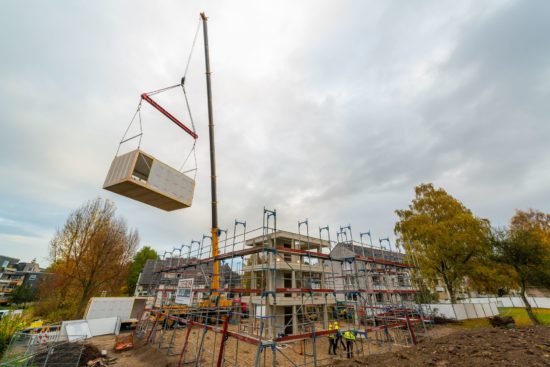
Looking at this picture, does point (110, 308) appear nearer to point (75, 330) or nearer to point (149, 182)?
point (75, 330)

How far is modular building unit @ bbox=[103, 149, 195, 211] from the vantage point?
8398 mm

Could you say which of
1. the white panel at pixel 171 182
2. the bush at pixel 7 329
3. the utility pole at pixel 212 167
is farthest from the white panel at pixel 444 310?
the bush at pixel 7 329

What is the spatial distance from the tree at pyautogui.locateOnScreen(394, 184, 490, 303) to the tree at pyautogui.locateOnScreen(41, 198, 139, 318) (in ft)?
96.5

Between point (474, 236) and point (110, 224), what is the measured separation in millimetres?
34866

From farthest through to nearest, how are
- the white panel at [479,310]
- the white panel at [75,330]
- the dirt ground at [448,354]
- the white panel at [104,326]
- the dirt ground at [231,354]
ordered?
the white panel at [479,310] → the white panel at [104,326] → the white panel at [75,330] → the dirt ground at [231,354] → the dirt ground at [448,354]

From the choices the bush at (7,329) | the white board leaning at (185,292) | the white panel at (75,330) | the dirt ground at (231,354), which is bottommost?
the dirt ground at (231,354)

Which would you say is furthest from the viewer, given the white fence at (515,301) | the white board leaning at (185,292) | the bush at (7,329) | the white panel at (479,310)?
the white fence at (515,301)

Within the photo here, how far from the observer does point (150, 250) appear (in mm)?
51438

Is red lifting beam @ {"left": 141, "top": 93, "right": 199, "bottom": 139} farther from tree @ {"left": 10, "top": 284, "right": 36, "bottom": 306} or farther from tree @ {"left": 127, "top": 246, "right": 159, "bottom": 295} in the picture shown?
tree @ {"left": 10, "top": 284, "right": 36, "bottom": 306}

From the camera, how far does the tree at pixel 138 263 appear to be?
142ft

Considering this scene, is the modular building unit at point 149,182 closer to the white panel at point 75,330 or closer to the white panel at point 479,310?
the white panel at point 75,330

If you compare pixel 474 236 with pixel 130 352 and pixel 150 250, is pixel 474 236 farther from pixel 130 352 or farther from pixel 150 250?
pixel 150 250

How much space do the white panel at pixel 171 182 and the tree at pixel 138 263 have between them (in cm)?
3860

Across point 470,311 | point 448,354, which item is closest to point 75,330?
point 448,354
